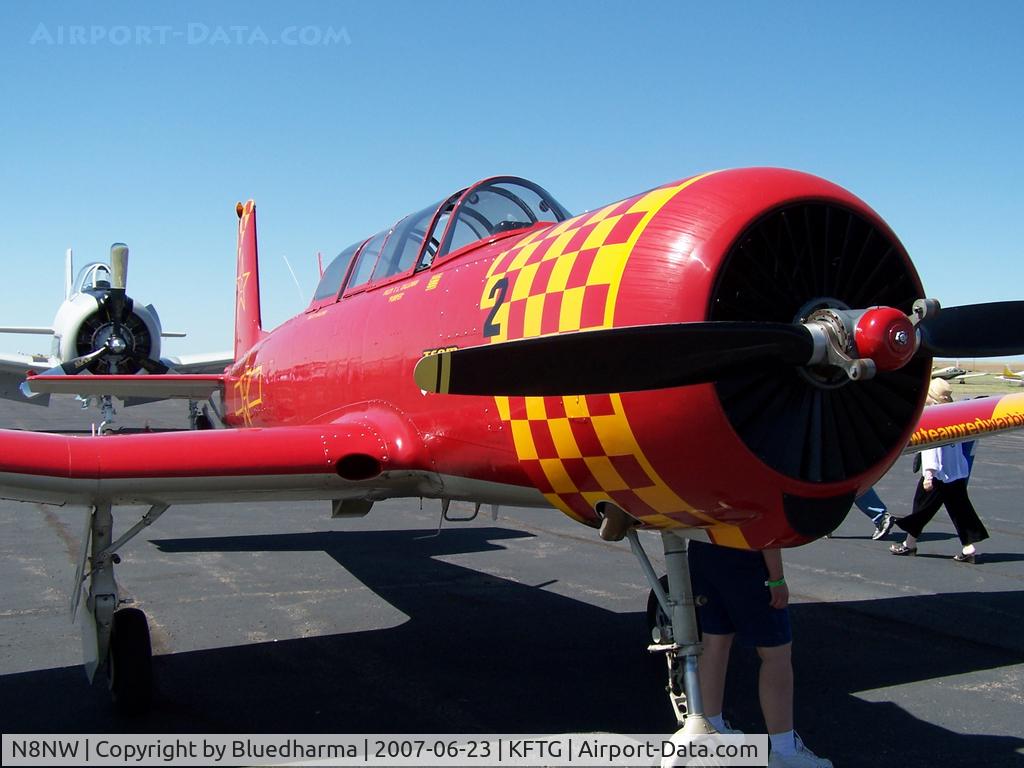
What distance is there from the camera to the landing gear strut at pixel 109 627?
472 centimetres

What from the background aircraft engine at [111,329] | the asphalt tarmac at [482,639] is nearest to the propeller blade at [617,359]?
the asphalt tarmac at [482,639]

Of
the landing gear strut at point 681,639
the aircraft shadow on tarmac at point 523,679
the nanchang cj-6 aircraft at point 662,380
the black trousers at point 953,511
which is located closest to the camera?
the nanchang cj-6 aircraft at point 662,380

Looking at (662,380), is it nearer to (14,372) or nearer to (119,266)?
(119,266)

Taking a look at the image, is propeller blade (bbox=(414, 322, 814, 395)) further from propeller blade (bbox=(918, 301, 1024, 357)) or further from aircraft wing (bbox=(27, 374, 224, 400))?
aircraft wing (bbox=(27, 374, 224, 400))

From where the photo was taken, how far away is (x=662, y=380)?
9.74 feet

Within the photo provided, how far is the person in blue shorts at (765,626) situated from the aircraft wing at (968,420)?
2.91m

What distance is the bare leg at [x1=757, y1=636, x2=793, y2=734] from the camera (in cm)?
387

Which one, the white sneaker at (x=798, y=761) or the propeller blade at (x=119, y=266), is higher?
the propeller blade at (x=119, y=266)

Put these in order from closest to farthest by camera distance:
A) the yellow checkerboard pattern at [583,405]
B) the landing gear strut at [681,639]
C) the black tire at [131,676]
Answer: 1. the yellow checkerboard pattern at [583,405]
2. the landing gear strut at [681,639]
3. the black tire at [131,676]

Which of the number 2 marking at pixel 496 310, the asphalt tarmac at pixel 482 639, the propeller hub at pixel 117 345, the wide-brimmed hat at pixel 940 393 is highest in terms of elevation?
the propeller hub at pixel 117 345

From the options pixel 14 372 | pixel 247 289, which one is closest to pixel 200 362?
pixel 14 372

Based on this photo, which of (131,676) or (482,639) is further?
(482,639)

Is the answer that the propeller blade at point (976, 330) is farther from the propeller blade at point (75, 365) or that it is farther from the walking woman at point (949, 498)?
the propeller blade at point (75, 365)

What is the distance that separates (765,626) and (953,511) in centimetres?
583
